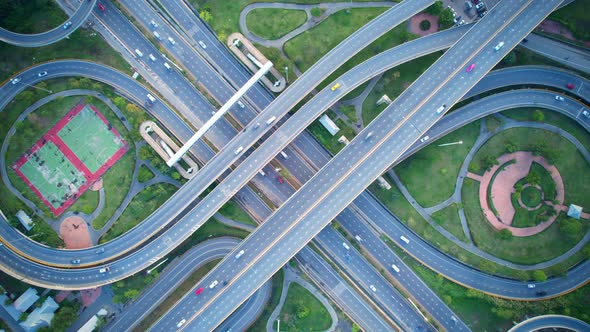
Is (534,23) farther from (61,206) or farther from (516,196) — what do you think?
(61,206)

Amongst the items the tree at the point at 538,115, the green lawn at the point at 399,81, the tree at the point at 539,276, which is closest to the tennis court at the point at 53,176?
the green lawn at the point at 399,81

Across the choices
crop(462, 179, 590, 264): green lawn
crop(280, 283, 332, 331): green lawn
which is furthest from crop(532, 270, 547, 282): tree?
crop(280, 283, 332, 331): green lawn

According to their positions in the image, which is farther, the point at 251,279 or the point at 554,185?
the point at 554,185

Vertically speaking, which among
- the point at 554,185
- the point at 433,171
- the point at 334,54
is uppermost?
the point at 334,54

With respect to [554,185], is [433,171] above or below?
above

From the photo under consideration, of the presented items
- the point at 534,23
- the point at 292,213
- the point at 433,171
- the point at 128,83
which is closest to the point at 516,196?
the point at 433,171

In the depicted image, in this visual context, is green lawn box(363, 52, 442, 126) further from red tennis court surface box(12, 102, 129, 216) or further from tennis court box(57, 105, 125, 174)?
tennis court box(57, 105, 125, 174)
